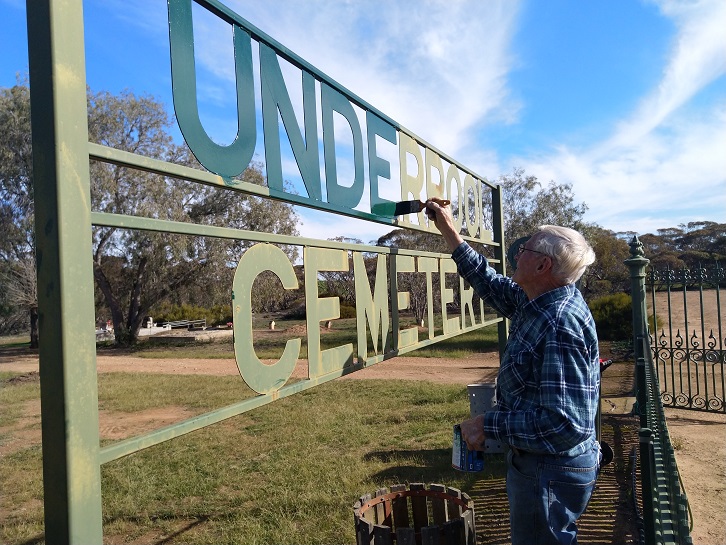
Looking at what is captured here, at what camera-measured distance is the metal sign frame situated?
1185 mm

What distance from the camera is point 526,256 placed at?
6.30 feet

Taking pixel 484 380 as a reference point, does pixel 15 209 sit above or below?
above

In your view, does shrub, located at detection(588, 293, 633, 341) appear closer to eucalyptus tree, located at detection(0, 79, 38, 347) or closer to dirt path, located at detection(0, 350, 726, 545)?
dirt path, located at detection(0, 350, 726, 545)

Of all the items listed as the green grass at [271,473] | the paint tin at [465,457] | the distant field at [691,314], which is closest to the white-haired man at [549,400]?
the paint tin at [465,457]

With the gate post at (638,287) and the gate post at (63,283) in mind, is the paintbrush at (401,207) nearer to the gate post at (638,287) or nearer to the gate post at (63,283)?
the gate post at (63,283)

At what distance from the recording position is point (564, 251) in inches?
Result: 72.0

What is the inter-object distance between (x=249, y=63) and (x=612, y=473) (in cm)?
506

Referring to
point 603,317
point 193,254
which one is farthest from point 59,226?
point 193,254

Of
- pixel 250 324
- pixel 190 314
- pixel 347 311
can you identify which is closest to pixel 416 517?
pixel 250 324

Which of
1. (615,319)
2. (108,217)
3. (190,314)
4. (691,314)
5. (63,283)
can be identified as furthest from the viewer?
(190,314)

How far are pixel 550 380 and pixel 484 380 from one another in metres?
9.15

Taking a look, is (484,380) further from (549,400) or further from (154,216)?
(154,216)

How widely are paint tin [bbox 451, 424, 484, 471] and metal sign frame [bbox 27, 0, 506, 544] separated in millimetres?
600

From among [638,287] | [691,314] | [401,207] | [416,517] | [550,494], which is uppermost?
[401,207]
